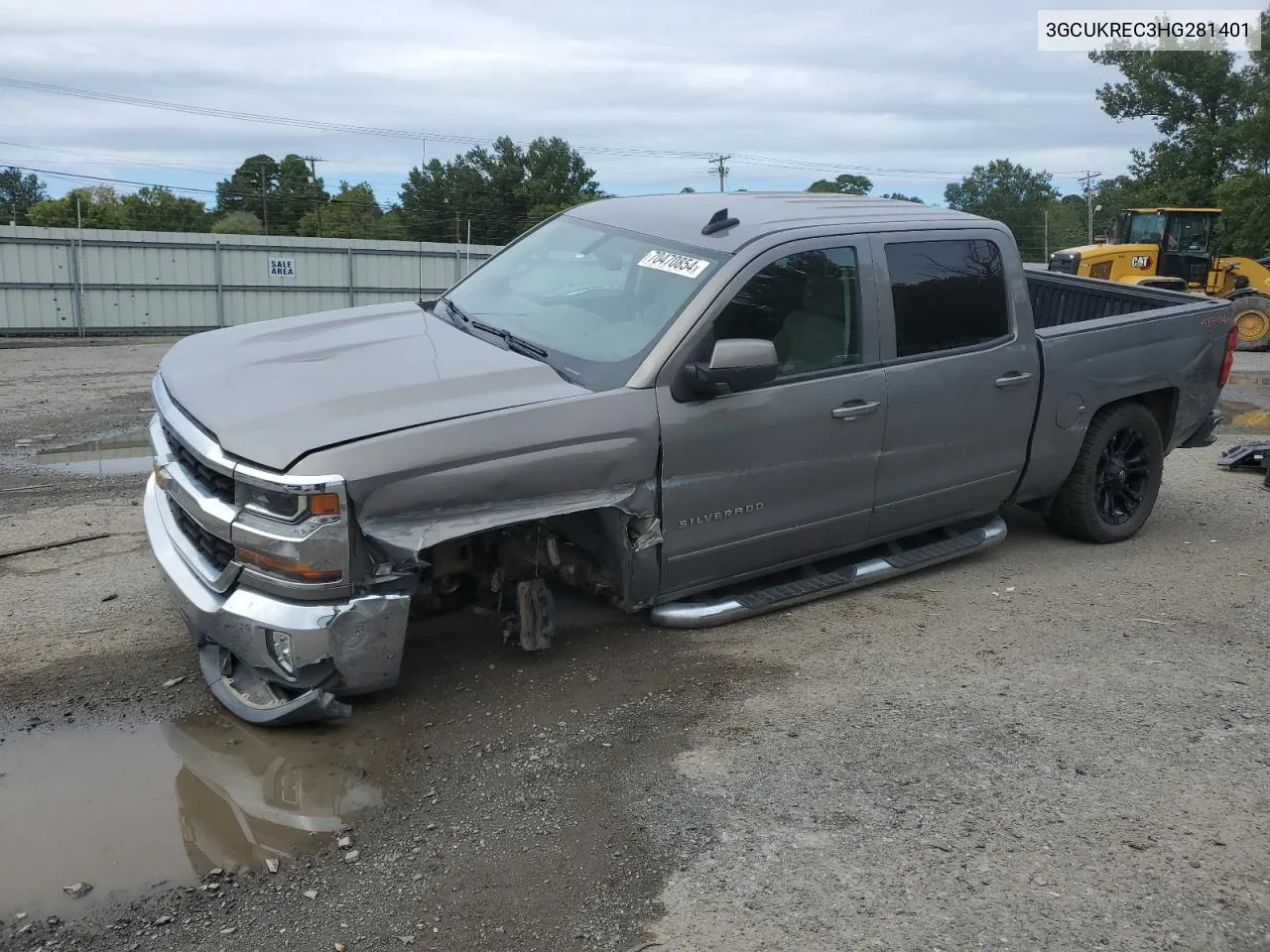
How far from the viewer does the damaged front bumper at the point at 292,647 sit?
11.9ft

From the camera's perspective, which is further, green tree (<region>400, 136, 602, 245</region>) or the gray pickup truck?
green tree (<region>400, 136, 602, 245</region>)

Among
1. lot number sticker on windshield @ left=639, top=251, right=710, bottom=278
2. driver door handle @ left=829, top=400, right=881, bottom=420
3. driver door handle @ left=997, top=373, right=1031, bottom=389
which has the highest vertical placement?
lot number sticker on windshield @ left=639, top=251, right=710, bottom=278

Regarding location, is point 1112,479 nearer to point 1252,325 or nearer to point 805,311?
point 805,311

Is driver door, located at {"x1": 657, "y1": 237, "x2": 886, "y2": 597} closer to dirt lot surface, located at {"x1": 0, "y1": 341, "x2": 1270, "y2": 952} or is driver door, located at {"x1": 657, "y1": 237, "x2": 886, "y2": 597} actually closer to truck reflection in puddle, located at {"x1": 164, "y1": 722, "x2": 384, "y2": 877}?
dirt lot surface, located at {"x1": 0, "y1": 341, "x2": 1270, "y2": 952}

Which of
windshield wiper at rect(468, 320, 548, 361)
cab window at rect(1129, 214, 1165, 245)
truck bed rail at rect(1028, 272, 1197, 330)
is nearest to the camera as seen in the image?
windshield wiper at rect(468, 320, 548, 361)

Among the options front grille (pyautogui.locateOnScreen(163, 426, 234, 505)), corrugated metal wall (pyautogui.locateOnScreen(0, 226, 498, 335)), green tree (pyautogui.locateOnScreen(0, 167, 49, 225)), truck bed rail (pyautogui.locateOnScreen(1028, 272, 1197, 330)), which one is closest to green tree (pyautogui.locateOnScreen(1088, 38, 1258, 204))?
corrugated metal wall (pyautogui.locateOnScreen(0, 226, 498, 335))

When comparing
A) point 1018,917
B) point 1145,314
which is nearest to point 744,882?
point 1018,917

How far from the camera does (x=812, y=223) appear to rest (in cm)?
496

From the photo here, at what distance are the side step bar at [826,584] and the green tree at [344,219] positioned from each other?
219 feet

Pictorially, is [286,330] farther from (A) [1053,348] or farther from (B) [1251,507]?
(B) [1251,507]

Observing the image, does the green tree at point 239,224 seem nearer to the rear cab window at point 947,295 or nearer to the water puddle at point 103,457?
the water puddle at point 103,457

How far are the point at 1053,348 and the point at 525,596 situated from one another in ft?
10.7

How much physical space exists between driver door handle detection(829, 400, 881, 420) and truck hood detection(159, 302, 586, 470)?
1.29 m

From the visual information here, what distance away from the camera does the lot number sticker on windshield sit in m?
4.67
